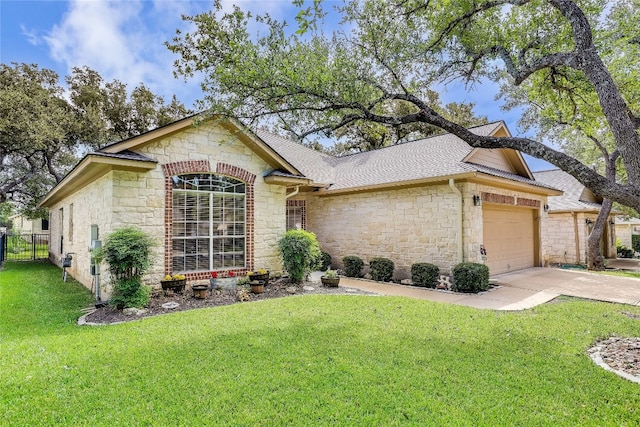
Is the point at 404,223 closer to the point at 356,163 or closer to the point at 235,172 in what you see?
the point at 356,163

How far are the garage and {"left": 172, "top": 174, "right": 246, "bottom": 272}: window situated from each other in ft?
26.2

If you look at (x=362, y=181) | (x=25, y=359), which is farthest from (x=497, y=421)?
(x=362, y=181)

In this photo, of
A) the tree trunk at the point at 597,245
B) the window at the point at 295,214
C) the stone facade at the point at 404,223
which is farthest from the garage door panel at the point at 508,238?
the window at the point at 295,214

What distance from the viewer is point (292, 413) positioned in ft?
10.3

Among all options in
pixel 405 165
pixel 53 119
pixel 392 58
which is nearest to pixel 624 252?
pixel 405 165

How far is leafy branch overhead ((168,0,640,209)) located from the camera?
662 cm

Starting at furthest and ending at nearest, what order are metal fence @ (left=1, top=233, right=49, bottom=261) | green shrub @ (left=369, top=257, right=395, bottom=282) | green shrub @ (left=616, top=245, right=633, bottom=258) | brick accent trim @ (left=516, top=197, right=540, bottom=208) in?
1. green shrub @ (left=616, top=245, right=633, bottom=258)
2. metal fence @ (left=1, top=233, right=49, bottom=261)
3. brick accent trim @ (left=516, top=197, right=540, bottom=208)
4. green shrub @ (left=369, top=257, right=395, bottom=282)

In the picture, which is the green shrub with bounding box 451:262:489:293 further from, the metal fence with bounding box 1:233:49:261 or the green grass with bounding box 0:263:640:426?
the metal fence with bounding box 1:233:49:261

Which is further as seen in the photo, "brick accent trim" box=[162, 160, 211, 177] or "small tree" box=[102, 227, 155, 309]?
"brick accent trim" box=[162, 160, 211, 177]

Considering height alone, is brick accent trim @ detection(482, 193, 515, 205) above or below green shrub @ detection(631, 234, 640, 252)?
above

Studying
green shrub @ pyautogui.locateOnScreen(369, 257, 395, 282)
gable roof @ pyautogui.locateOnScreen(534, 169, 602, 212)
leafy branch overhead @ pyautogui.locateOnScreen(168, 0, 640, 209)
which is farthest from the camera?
gable roof @ pyautogui.locateOnScreen(534, 169, 602, 212)

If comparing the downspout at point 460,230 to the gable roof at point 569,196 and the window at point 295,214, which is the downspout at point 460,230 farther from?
the gable roof at point 569,196

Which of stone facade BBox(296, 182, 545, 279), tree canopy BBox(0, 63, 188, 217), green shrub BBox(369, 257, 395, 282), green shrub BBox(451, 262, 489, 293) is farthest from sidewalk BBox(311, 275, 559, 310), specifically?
tree canopy BBox(0, 63, 188, 217)

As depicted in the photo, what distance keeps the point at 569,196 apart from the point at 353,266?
13.9m
